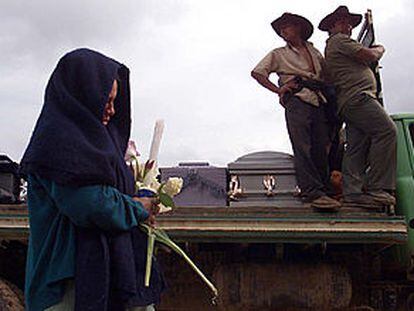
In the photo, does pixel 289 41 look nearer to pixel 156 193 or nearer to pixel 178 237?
pixel 178 237

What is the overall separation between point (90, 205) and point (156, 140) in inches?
23.6

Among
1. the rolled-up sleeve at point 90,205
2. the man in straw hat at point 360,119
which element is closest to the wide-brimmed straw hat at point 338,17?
the man in straw hat at point 360,119

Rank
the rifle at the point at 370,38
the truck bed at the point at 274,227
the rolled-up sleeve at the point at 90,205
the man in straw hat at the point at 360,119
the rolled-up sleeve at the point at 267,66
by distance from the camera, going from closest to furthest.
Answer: the rolled-up sleeve at the point at 90,205 < the truck bed at the point at 274,227 < the man in straw hat at the point at 360,119 < the rifle at the point at 370,38 < the rolled-up sleeve at the point at 267,66

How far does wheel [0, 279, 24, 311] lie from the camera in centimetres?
484

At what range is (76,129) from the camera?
8.13 feet

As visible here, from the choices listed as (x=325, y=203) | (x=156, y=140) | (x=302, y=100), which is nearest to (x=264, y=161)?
(x=302, y=100)

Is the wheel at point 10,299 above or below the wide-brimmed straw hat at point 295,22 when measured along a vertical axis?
below

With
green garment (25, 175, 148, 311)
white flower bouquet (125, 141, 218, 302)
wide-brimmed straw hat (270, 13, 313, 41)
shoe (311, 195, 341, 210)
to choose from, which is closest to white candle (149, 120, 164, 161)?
white flower bouquet (125, 141, 218, 302)

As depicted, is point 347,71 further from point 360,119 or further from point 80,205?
point 80,205

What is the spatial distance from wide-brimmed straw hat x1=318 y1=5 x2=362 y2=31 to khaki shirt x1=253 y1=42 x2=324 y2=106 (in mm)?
245

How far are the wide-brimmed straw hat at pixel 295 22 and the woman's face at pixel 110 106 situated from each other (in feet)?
12.9

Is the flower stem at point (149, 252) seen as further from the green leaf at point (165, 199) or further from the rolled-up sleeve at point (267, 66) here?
the rolled-up sleeve at point (267, 66)

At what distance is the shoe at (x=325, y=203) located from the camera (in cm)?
522

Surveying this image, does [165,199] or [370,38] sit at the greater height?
[370,38]
